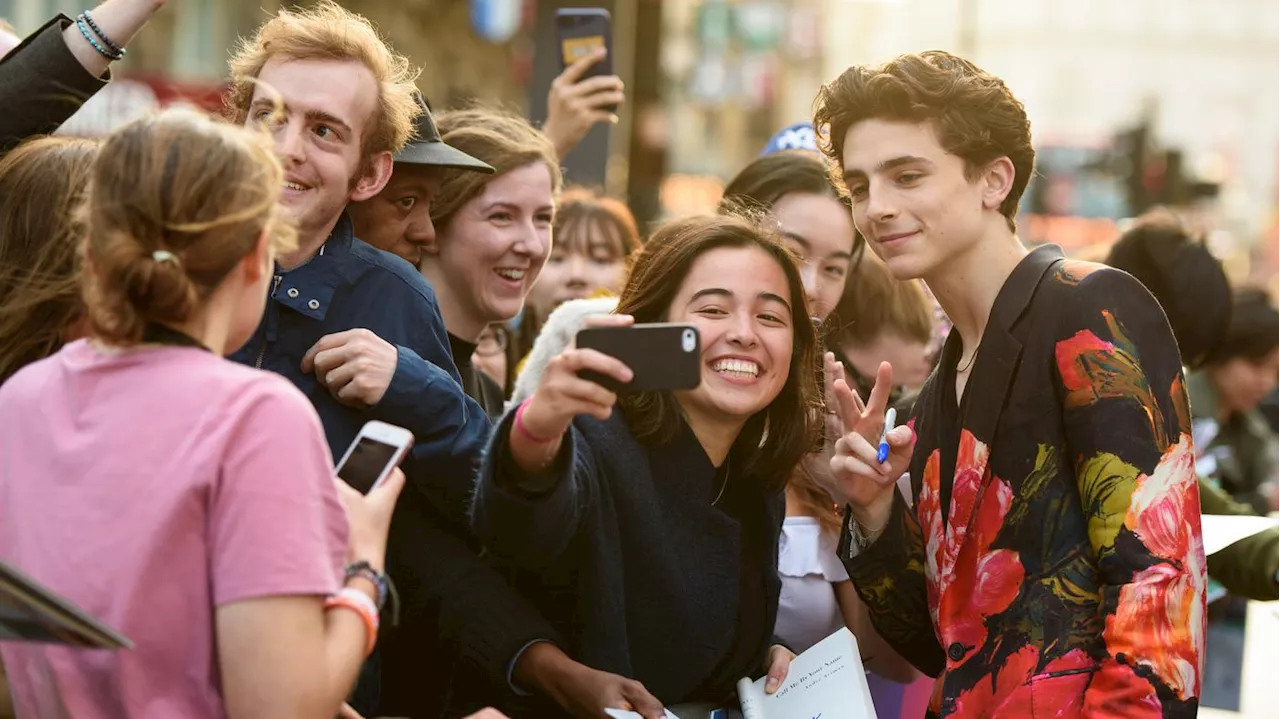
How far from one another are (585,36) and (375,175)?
6.85 ft

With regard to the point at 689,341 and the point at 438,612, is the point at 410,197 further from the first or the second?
the point at 689,341

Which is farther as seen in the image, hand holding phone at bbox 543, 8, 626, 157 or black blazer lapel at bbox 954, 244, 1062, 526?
hand holding phone at bbox 543, 8, 626, 157

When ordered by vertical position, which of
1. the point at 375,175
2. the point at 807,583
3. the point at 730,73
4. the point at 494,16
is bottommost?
the point at 730,73

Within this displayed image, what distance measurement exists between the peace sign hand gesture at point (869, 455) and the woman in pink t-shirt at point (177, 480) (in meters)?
1.44

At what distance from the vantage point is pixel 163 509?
2.12 m

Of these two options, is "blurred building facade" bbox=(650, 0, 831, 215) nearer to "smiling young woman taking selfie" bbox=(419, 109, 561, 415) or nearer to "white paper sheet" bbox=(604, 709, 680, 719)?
"smiling young woman taking selfie" bbox=(419, 109, 561, 415)

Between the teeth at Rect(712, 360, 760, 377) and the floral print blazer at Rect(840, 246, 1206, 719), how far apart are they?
0.49 meters

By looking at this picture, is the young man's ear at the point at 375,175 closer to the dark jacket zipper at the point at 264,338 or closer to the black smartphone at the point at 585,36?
the dark jacket zipper at the point at 264,338

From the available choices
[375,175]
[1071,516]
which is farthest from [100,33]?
[1071,516]

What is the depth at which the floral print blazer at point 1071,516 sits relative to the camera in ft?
9.42

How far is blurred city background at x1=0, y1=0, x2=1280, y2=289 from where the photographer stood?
11.5m

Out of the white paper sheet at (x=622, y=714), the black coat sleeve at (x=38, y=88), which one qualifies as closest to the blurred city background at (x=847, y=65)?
the black coat sleeve at (x=38, y=88)

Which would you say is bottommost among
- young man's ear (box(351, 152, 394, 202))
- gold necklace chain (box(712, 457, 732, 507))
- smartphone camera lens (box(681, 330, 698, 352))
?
gold necklace chain (box(712, 457, 732, 507))

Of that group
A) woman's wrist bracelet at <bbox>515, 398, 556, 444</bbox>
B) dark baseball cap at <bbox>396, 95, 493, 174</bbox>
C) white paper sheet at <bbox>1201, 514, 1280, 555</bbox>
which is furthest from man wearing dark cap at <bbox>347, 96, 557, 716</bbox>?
white paper sheet at <bbox>1201, 514, 1280, 555</bbox>
